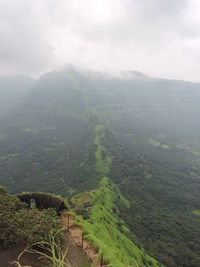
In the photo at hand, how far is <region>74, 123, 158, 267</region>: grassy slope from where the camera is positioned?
12.5 meters

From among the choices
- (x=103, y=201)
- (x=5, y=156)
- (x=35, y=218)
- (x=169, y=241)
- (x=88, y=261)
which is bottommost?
(x=5, y=156)

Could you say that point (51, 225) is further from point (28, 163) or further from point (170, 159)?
point (170, 159)

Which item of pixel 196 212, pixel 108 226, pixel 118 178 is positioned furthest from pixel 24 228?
pixel 196 212

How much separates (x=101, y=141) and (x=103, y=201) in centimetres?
7873

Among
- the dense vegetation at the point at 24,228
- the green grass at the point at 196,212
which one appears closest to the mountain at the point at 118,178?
the green grass at the point at 196,212

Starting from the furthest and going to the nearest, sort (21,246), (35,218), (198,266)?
(198,266) → (35,218) → (21,246)

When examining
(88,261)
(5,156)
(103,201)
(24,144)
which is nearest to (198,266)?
(103,201)

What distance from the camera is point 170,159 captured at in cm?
13562

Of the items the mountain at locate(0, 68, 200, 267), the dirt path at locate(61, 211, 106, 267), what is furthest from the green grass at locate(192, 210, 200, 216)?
the dirt path at locate(61, 211, 106, 267)

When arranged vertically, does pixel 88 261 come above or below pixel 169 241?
above

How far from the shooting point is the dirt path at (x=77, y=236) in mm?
10892

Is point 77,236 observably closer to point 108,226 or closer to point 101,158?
point 108,226

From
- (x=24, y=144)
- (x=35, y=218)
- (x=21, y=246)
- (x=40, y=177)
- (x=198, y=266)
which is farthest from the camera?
(x=24, y=144)

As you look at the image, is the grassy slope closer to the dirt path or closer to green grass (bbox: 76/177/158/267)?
green grass (bbox: 76/177/158/267)
